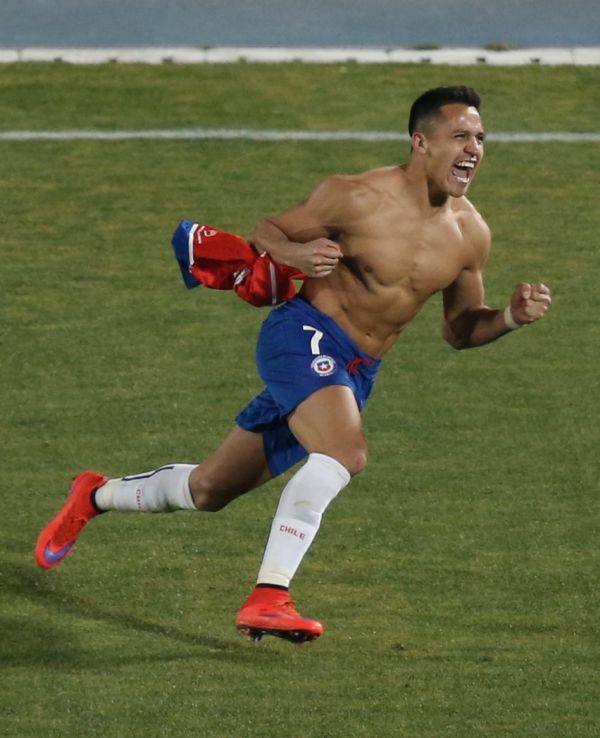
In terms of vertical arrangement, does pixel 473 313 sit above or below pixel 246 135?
below

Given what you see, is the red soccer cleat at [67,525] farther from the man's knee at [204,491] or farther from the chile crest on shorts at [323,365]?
the chile crest on shorts at [323,365]

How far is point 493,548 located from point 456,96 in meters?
2.35

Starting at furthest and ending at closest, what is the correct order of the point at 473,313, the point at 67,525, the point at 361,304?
the point at 67,525 → the point at 473,313 → the point at 361,304

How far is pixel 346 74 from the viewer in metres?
16.8

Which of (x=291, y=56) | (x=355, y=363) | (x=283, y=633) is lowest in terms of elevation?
(x=283, y=633)

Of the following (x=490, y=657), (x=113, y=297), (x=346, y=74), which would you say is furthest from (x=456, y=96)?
(x=346, y=74)

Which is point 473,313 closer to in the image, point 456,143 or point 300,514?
point 456,143

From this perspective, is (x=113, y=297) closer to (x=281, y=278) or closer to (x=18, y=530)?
(x=18, y=530)

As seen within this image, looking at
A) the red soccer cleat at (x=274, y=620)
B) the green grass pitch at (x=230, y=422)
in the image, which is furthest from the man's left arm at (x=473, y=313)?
the red soccer cleat at (x=274, y=620)

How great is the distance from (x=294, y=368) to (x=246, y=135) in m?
7.45

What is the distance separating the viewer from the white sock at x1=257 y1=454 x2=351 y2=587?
819cm

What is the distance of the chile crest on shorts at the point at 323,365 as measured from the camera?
8.53 m

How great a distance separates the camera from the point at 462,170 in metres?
8.62

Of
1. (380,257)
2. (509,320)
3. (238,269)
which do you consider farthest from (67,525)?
(509,320)
